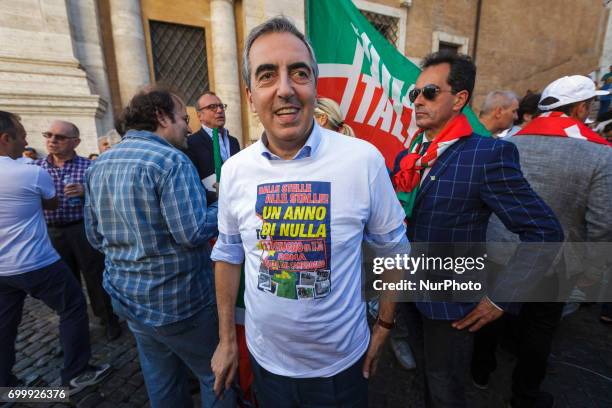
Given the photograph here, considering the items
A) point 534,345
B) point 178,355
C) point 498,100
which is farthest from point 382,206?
point 498,100

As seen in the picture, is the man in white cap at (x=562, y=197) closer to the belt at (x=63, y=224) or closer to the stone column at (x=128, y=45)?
the belt at (x=63, y=224)

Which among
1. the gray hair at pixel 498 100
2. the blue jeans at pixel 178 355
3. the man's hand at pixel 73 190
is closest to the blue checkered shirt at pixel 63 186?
the man's hand at pixel 73 190

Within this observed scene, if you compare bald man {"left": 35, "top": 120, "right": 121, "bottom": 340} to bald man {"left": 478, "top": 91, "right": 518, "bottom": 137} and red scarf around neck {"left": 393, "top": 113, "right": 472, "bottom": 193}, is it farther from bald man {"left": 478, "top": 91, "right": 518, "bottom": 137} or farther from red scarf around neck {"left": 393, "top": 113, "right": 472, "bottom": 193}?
bald man {"left": 478, "top": 91, "right": 518, "bottom": 137}

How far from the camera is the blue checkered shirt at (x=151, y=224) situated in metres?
1.46

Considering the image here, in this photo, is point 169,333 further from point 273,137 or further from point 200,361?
point 273,137

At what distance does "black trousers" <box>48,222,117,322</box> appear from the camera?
2.96 metres

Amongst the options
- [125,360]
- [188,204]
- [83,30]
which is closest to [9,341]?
[125,360]

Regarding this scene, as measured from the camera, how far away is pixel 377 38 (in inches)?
101

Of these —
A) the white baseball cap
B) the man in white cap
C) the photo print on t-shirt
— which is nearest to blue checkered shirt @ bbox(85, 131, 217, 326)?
the photo print on t-shirt

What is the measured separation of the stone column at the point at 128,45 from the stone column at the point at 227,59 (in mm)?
1681

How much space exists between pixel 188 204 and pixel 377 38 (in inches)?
87.4

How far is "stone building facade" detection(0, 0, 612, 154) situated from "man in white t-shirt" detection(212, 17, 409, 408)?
1.13 m

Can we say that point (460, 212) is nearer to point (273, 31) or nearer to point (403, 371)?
point (273, 31)

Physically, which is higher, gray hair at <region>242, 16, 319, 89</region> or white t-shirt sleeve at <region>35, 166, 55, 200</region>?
gray hair at <region>242, 16, 319, 89</region>
